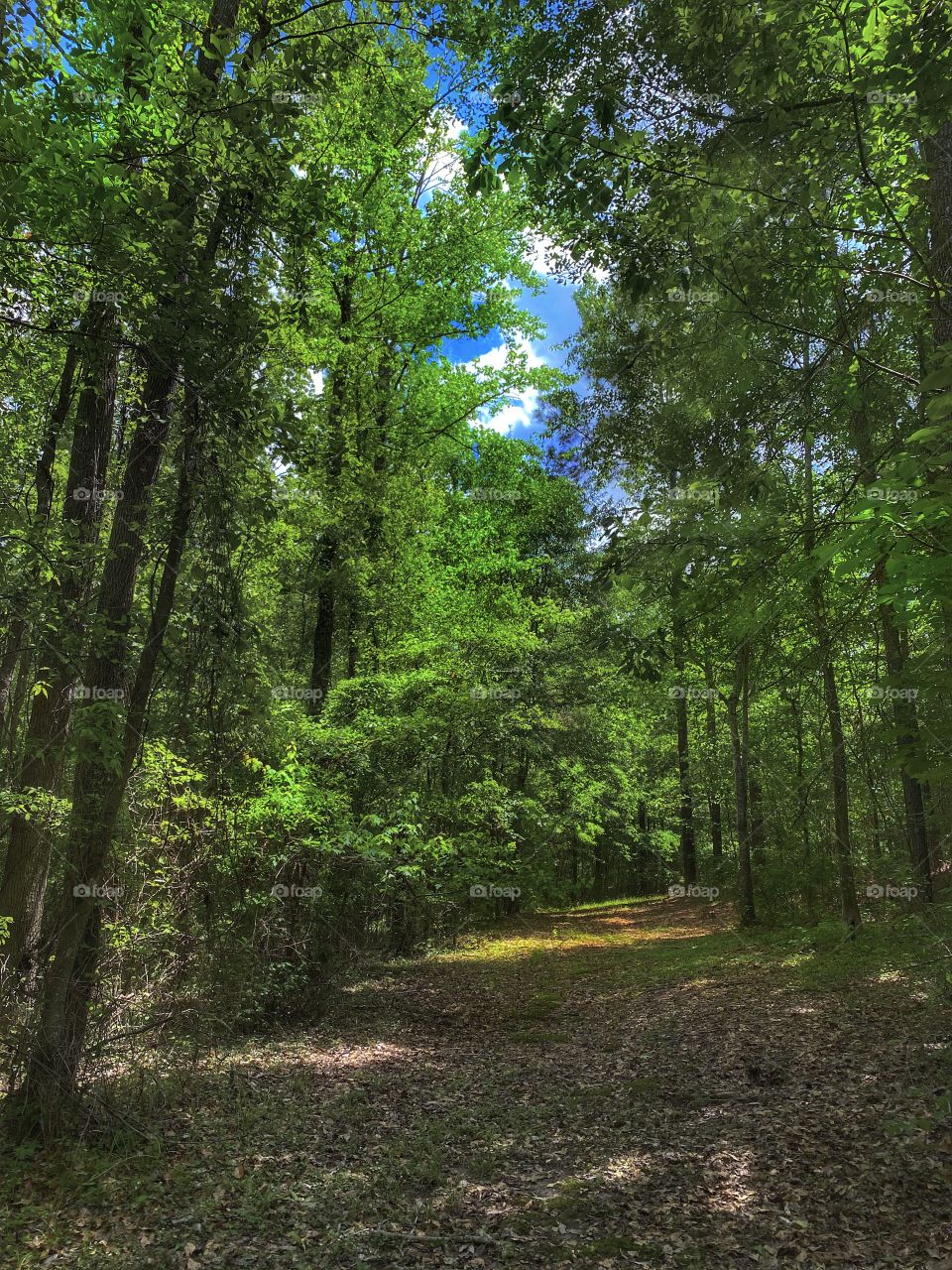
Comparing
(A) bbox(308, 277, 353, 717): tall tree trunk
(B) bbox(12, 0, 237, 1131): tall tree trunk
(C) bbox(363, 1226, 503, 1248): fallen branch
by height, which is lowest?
(C) bbox(363, 1226, 503, 1248): fallen branch

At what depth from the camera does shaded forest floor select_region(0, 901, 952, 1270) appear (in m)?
3.91

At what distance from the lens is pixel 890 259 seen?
4.77 metres

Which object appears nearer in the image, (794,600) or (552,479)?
(794,600)

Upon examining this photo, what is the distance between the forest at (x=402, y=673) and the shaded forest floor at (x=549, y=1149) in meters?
0.04

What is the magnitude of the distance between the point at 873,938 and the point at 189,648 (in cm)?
974

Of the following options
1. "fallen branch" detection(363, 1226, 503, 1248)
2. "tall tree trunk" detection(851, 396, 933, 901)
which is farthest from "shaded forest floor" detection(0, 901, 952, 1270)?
"tall tree trunk" detection(851, 396, 933, 901)

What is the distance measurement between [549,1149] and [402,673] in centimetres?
650

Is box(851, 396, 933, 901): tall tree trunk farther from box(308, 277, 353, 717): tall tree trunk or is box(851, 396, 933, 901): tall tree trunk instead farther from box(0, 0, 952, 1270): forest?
box(308, 277, 353, 717): tall tree trunk

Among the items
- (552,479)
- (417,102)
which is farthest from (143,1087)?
(552,479)

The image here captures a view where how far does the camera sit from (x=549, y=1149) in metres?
5.25

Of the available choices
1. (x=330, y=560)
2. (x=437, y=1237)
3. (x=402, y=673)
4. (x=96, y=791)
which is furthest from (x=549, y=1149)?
(x=330, y=560)

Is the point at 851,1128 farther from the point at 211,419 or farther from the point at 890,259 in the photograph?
the point at 211,419

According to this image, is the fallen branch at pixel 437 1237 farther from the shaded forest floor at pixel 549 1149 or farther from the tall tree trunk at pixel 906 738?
the tall tree trunk at pixel 906 738

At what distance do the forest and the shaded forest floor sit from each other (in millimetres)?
35
